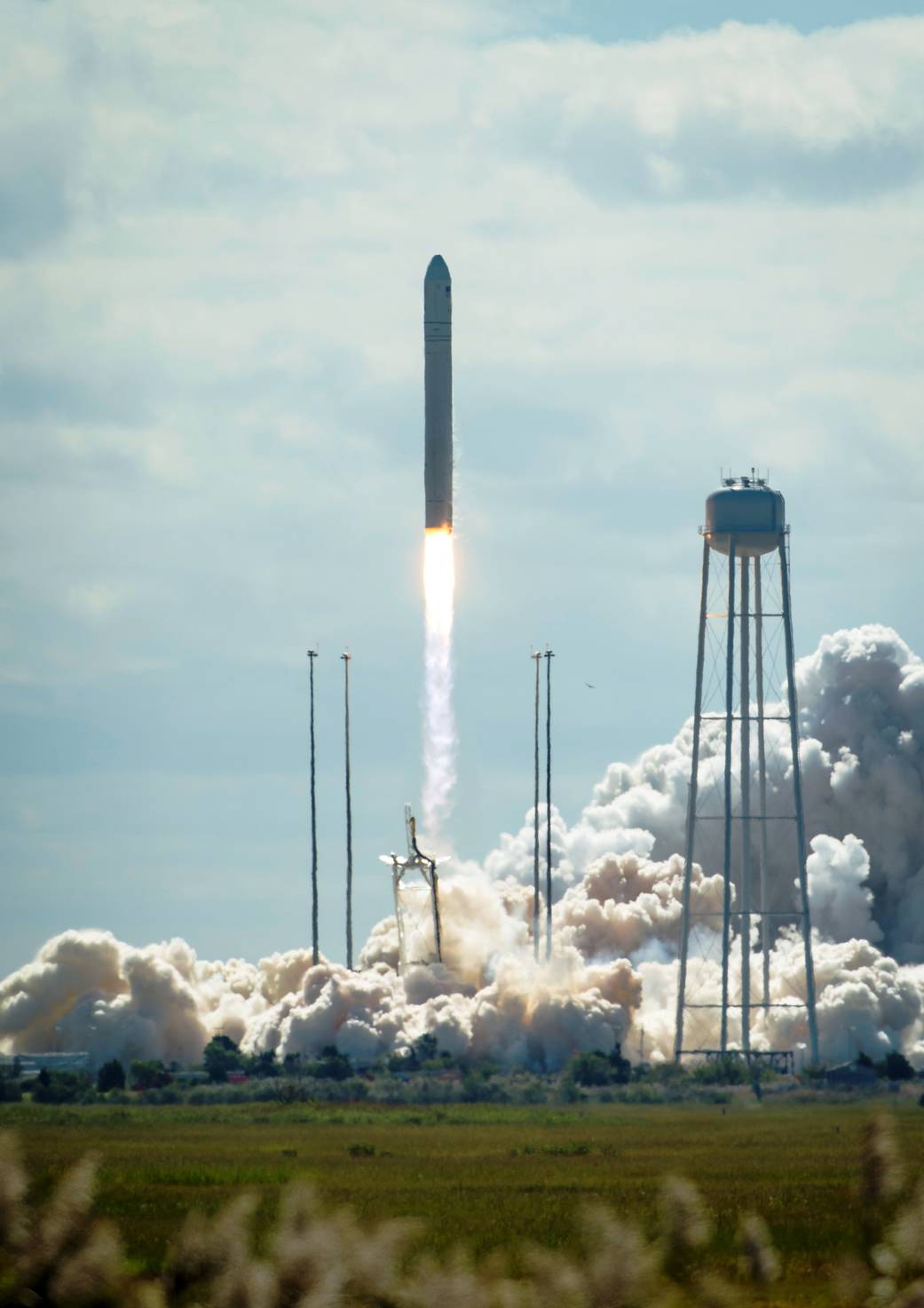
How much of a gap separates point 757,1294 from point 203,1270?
1632 centimetres

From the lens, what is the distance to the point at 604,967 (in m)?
116

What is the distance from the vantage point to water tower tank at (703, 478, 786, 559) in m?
102

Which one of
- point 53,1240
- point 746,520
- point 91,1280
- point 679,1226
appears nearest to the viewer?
point 679,1226

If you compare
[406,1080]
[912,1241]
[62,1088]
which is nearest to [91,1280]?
[912,1241]

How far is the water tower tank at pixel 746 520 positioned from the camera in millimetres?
102125

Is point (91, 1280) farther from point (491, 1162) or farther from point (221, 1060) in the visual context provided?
point (221, 1060)

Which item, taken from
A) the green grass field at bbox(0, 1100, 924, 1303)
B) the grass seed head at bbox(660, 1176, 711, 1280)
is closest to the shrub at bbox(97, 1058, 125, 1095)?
the green grass field at bbox(0, 1100, 924, 1303)

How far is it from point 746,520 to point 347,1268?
75455 mm

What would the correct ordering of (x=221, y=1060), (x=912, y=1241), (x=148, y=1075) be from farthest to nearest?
(x=221, y=1060)
(x=148, y=1075)
(x=912, y=1241)

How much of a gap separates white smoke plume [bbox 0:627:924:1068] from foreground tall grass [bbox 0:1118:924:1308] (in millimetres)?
74734

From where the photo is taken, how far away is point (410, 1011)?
114 metres

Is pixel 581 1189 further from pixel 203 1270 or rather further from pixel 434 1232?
pixel 203 1270

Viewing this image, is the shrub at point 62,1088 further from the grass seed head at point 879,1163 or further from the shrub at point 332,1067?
the grass seed head at point 879,1163

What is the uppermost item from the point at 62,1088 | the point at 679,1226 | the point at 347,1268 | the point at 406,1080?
the point at 679,1226
